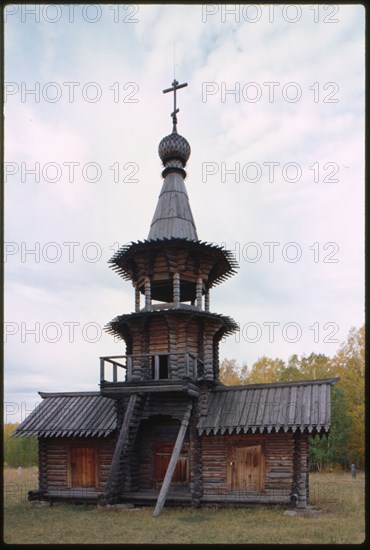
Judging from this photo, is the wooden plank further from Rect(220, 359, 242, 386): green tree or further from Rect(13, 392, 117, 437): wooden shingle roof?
Rect(220, 359, 242, 386): green tree

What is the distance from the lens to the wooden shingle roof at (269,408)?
1512 cm

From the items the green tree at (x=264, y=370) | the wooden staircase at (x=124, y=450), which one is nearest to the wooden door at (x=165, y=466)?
the wooden staircase at (x=124, y=450)

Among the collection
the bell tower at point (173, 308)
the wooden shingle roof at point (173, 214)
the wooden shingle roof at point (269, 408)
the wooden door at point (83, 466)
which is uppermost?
the wooden shingle roof at point (173, 214)

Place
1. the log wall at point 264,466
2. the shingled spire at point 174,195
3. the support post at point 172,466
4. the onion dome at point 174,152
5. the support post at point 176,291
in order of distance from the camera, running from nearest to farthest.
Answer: the support post at point 172,466 < the log wall at point 264,466 < the support post at point 176,291 < the shingled spire at point 174,195 < the onion dome at point 174,152

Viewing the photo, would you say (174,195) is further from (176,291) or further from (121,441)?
(121,441)

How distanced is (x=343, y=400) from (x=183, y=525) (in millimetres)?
23114

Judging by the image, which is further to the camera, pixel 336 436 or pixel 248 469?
pixel 336 436

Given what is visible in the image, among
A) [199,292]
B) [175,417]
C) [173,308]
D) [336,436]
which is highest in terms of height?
[199,292]

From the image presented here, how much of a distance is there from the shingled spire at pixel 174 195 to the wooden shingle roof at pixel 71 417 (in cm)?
742

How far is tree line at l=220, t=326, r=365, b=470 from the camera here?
32.8 metres

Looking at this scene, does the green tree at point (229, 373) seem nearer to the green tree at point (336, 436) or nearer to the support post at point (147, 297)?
the green tree at point (336, 436)

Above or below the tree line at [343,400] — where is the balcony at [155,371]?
above

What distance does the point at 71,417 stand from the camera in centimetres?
1820

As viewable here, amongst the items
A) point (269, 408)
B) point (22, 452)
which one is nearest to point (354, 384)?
point (269, 408)
